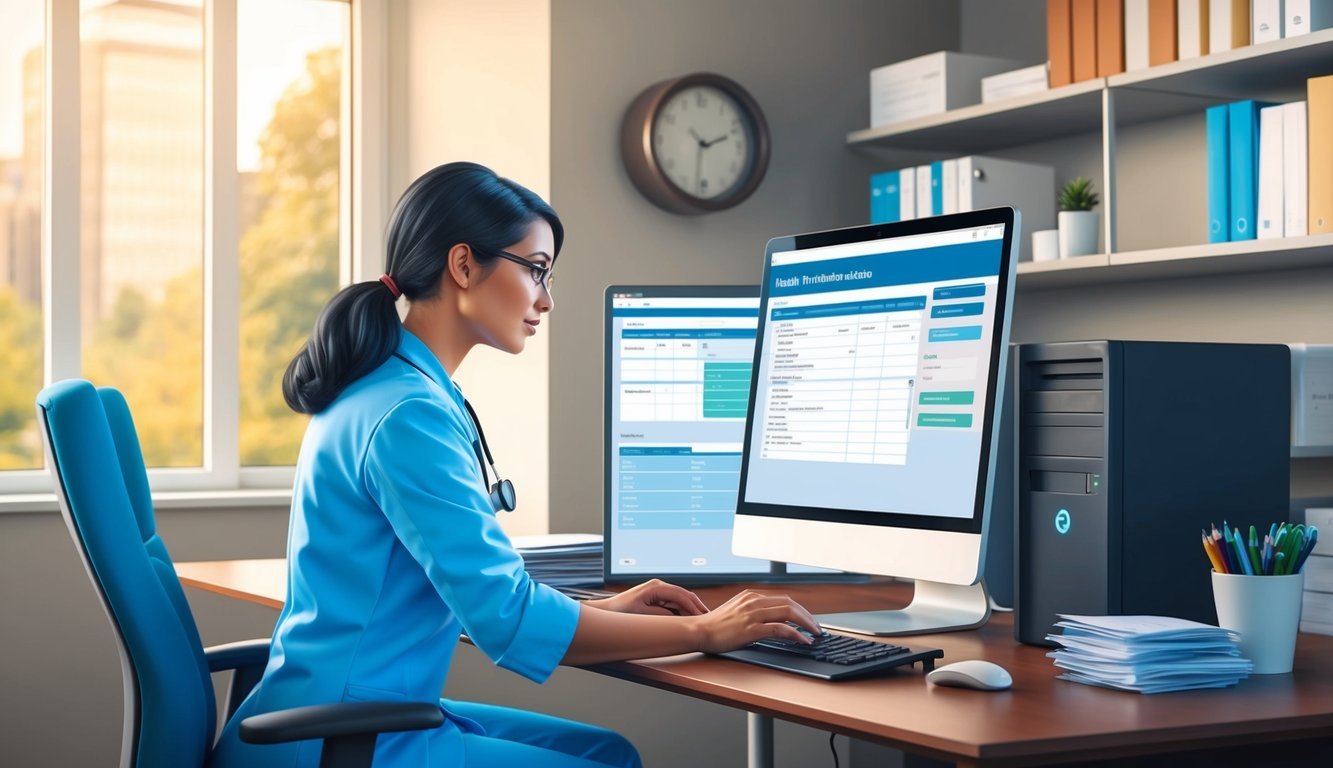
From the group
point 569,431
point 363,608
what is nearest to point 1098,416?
point 363,608

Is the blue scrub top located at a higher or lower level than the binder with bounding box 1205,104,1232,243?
lower

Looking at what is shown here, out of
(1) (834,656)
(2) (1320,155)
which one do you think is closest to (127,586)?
(1) (834,656)

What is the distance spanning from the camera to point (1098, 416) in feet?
4.92

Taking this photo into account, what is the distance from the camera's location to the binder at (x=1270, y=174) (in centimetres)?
267

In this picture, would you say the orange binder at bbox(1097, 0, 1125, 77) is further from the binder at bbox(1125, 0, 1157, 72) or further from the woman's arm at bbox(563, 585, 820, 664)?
the woman's arm at bbox(563, 585, 820, 664)

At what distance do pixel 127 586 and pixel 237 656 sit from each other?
310 millimetres

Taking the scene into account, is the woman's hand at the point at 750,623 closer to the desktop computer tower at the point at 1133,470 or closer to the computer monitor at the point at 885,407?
the computer monitor at the point at 885,407

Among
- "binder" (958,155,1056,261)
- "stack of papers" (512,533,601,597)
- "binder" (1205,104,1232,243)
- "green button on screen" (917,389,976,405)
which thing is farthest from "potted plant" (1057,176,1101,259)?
"green button on screen" (917,389,976,405)

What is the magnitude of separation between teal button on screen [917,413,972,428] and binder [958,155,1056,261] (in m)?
1.67

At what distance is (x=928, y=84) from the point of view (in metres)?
3.39

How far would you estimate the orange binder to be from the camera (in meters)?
2.99

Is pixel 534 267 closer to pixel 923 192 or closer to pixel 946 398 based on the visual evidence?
pixel 946 398

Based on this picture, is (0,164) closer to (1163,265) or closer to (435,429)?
(435,429)

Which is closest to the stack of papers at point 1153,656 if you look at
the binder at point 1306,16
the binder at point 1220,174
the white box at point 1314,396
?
the white box at point 1314,396
